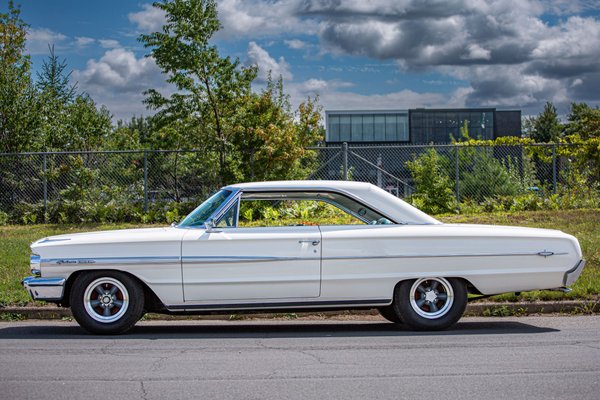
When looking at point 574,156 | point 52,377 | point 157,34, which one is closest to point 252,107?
point 157,34

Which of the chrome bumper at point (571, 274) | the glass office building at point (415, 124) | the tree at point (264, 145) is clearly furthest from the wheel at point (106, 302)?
the glass office building at point (415, 124)

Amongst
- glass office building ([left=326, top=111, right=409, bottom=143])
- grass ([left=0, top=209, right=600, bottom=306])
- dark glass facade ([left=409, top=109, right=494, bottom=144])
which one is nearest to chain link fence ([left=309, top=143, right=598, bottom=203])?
grass ([left=0, top=209, right=600, bottom=306])

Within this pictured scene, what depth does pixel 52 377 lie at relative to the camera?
6.41 metres

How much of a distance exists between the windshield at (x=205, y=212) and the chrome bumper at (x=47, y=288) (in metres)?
1.35

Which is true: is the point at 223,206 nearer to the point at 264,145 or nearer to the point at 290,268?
the point at 290,268

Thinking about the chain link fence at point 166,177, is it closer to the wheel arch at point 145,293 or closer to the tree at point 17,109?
the tree at point 17,109

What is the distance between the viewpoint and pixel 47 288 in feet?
27.5

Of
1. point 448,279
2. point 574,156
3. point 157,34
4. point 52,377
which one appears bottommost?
point 52,377

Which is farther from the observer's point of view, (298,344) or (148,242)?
(148,242)

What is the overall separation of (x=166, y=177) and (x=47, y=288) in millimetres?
11439

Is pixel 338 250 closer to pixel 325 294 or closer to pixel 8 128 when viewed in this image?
pixel 325 294

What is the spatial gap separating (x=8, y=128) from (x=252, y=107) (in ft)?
22.0

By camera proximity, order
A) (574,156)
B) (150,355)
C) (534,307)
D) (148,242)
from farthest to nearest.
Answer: (574,156) < (534,307) < (148,242) < (150,355)

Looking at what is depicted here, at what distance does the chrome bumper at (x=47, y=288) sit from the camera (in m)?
8.36
